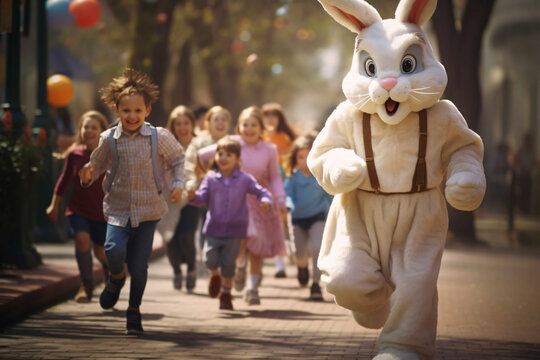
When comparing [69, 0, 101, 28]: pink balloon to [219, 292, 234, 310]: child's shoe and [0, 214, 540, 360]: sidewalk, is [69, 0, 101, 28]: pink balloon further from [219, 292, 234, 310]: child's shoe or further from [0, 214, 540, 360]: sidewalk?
[219, 292, 234, 310]: child's shoe

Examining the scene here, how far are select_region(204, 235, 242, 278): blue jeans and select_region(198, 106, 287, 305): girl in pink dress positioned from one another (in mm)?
827

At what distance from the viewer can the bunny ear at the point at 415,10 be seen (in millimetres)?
7355

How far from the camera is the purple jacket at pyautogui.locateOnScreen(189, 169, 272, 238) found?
10.3 meters

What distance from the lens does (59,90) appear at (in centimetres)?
1600

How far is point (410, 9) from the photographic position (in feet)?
24.2

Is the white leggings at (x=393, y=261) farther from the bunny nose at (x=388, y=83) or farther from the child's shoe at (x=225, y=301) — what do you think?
the child's shoe at (x=225, y=301)

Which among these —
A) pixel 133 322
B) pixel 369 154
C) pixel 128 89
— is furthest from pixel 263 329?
pixel 369 154

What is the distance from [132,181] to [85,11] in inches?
352

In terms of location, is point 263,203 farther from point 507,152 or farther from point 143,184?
point 507,152

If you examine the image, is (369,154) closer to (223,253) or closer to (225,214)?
(225,214)

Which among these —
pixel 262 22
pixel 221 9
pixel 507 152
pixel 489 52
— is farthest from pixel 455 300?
pixel 489 52

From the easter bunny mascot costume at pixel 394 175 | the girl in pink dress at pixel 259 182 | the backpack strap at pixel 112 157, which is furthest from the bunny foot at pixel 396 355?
the girl in pink dress at pixel 259 182

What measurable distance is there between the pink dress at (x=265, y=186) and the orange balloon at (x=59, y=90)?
16.4ft

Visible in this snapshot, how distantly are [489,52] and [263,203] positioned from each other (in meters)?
30.0
